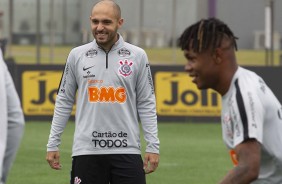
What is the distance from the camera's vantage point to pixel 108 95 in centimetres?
830

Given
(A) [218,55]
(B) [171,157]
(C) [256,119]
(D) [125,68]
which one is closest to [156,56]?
(B) [171,157]

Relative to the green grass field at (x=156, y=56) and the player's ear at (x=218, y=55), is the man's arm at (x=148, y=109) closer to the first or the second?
the player's ear at (x=218, y=55)

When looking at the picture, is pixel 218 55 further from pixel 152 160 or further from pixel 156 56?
pixel 156 56

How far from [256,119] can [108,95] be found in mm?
3050

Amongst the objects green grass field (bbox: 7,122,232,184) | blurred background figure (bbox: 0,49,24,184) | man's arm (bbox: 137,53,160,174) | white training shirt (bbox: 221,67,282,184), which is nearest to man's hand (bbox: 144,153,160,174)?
man's arm (bbox: 137,53,160,174)

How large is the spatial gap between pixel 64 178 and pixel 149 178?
1200mm

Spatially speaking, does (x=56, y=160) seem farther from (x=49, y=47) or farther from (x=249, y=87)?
(x=49, y=47)

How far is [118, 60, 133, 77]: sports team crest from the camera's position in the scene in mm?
8359

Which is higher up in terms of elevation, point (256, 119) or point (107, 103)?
point (256, 119)

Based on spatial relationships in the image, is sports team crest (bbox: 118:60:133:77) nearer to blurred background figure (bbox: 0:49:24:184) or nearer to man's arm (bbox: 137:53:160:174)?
man's arm (bbox: 137:53:160:174)

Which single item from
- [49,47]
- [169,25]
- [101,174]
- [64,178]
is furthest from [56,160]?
[169,25]

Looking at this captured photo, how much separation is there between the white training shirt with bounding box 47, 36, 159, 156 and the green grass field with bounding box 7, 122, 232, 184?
5.68 meters

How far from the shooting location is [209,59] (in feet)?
17.9

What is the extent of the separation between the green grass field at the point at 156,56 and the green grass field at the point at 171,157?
19.4 feet
